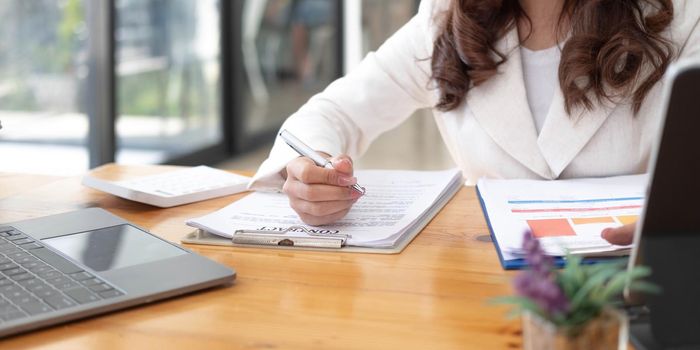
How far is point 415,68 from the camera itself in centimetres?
159

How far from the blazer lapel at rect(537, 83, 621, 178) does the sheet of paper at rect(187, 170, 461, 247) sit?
0.17 metres

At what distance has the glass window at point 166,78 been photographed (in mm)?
3898

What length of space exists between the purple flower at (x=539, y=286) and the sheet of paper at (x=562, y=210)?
1.11ft

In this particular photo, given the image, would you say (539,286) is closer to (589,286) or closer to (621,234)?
(589,286)

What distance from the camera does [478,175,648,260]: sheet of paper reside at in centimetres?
→ 98

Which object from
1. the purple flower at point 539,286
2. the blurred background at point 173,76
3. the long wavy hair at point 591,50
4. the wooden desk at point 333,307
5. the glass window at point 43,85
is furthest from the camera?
the blurred background at point 173,76

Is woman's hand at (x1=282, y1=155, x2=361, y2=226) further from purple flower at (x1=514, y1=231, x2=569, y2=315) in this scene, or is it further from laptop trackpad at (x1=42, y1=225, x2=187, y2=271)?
purple flower at (x1=514, y1=231, x2=569, y2=315)

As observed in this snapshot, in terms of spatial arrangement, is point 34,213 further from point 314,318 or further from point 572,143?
point 572,143

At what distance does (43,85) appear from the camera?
3666mm

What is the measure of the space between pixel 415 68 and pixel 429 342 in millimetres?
895

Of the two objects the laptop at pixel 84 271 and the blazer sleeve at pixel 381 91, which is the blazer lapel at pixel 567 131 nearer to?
the blazer sleeve at pixel 381 91

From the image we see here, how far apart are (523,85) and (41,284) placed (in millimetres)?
890

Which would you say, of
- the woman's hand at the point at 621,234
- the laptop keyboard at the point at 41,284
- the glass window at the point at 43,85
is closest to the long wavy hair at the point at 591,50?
the woman's hand at the point at 621,234

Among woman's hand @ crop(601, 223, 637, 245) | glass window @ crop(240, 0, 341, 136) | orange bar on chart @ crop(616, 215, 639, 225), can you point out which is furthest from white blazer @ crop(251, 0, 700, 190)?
glass window @ crop(240, 0, 341, 136)
